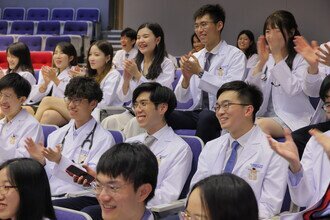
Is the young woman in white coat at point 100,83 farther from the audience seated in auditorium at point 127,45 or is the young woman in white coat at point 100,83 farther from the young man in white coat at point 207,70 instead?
the audience seated in auditorium at point 127,45

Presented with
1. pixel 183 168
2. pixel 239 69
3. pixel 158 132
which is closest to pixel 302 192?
pixel 183 168

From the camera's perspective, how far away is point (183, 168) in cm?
293

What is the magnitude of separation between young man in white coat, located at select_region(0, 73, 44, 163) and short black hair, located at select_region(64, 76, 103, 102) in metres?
0.38

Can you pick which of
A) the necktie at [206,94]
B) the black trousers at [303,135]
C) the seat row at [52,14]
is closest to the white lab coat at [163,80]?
the necktie at [206,94]

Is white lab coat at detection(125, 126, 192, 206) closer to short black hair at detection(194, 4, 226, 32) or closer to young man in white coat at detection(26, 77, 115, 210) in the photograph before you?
young man in white coat at detection(26, 77, 115, 210)

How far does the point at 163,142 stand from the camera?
10.0 feet

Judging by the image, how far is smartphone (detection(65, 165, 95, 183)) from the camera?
279 cm

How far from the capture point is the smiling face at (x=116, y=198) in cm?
184

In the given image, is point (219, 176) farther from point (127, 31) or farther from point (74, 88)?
point (127, 31)

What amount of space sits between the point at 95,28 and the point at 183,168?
8.60 m

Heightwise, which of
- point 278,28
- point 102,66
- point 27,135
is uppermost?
point 278,28

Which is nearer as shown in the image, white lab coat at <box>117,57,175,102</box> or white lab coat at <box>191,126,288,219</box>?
white lab coat at <box>191,126,288,219</box>

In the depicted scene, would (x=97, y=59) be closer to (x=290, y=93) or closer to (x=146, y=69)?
(x=146, y=69)

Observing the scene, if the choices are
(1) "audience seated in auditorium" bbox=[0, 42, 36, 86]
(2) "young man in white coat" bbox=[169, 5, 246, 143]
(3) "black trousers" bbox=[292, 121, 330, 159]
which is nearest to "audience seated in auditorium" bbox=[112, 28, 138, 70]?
(1) "audience seated in auditorium" bbox=[0, 42, 36, 86]
